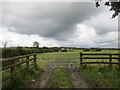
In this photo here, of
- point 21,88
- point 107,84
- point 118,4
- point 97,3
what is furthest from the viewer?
point 97,3

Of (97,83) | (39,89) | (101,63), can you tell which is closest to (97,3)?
(101,63)

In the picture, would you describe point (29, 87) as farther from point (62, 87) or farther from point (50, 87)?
point (62, 87)

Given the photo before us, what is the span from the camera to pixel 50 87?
6.52 meters

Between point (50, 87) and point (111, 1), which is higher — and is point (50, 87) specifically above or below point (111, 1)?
below

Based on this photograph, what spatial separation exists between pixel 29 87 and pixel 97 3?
7.35 m

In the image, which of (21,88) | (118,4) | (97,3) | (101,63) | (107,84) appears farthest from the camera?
(101,63)

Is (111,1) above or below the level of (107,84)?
above

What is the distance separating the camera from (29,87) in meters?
6.54

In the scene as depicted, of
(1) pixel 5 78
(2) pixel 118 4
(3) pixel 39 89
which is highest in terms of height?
(2) pixel 118 4

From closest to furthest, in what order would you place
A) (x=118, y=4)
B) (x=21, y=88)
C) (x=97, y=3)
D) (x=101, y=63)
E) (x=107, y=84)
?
1. (x=21, y=88)
2. (x=107, y=84)
3. (x=118, y=4)
4. (x=97, y=3)
5. (x=101, y=63)

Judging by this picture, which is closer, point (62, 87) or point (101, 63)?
point (62, 87)

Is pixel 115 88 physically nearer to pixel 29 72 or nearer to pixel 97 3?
Answer: pixel 29 72

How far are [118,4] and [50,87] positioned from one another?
23.0 ft

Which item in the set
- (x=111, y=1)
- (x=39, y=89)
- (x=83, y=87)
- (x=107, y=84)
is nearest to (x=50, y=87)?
(x=39, y=89)
